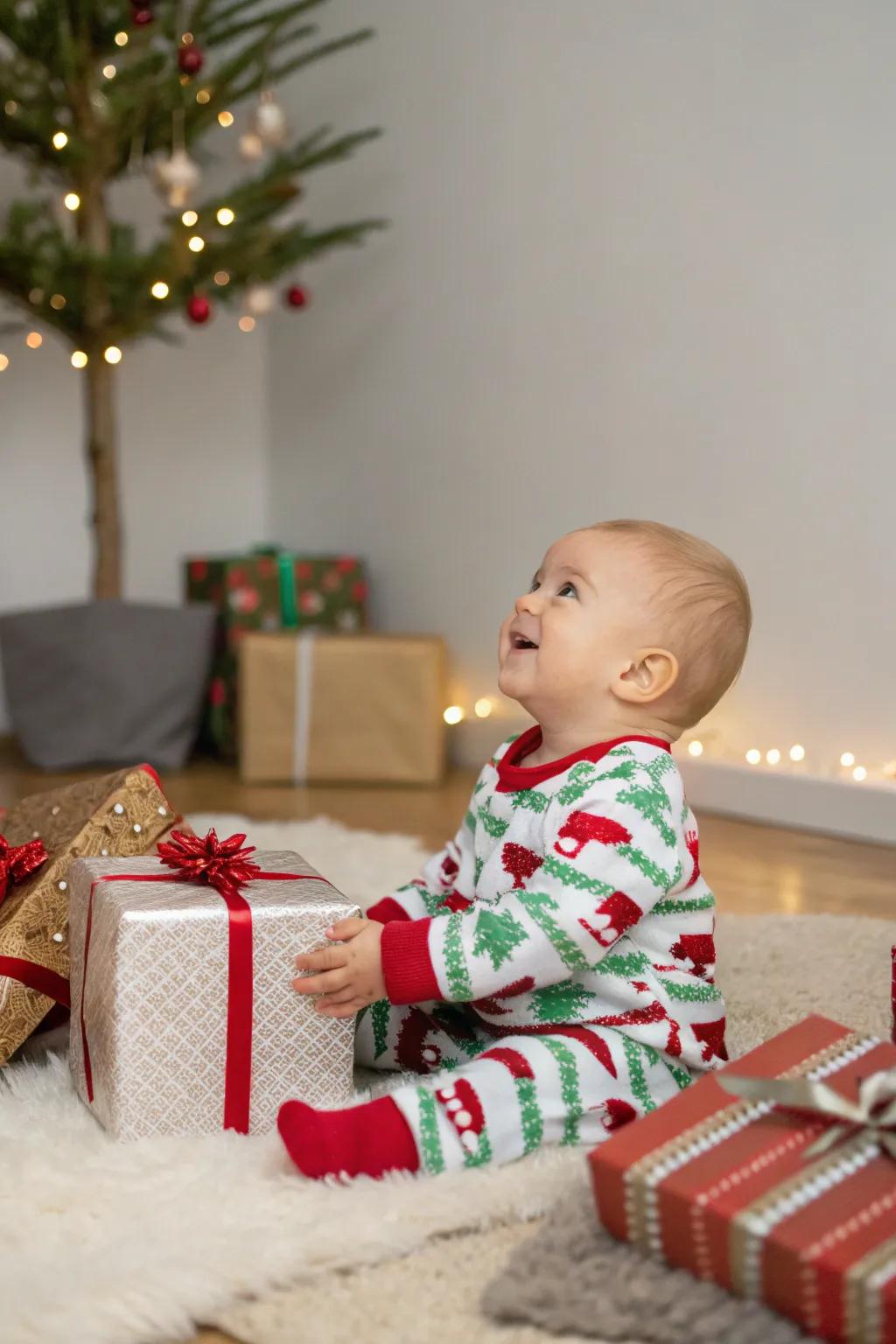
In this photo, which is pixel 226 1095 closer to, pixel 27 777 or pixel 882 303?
pixel 882 303

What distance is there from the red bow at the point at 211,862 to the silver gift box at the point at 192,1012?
13mm

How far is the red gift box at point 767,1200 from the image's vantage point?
27.6 inches

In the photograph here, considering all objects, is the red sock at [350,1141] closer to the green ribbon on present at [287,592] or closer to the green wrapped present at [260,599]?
the green wrapped present at [260,599]

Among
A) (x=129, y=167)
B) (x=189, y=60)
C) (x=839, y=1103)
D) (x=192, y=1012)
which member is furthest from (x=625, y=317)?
(x=839, y=1103)

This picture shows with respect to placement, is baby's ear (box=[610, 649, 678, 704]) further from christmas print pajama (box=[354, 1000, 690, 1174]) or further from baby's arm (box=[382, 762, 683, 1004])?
christmas print pajama (box=[354, 1000, 690, 1174])

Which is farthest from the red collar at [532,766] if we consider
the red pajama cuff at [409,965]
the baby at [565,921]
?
the red pajama cuff at [409,965]

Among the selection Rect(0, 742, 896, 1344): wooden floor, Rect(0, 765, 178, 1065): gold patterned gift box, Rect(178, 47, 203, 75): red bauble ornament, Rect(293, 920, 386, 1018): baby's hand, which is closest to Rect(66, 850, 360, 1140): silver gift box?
Rect(293, 920, 386, 1018): baby's hand

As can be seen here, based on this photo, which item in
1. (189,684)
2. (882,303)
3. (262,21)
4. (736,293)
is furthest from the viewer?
(189,684)

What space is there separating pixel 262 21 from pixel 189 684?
1.23 metres

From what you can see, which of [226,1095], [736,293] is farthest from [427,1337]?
[736,293]

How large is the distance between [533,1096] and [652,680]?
327 mm

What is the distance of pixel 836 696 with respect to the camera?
2.17 m

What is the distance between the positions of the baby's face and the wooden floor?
0.69 metres

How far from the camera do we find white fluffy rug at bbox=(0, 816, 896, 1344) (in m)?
0.76
